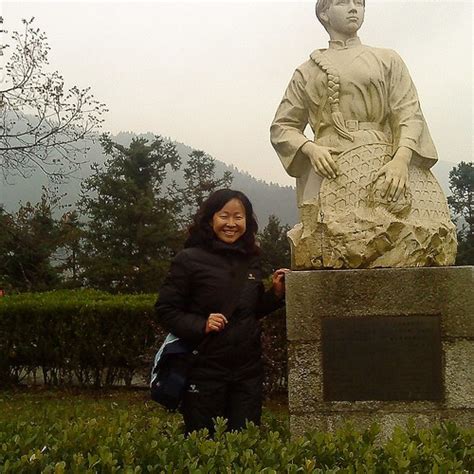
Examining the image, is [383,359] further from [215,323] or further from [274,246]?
[274,246]

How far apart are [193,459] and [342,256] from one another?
164cm

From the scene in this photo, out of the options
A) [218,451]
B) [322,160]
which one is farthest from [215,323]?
[322,160]

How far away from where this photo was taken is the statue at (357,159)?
3.45 meters

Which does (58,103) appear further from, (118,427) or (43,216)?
(43,216)

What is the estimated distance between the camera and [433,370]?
331 cm

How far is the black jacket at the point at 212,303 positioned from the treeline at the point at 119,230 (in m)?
15.5

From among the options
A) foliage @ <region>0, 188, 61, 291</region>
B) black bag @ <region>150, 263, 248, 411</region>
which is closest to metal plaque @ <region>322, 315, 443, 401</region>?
black bag @ <region>150, 263, 248, 411</region>

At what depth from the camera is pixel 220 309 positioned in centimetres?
300

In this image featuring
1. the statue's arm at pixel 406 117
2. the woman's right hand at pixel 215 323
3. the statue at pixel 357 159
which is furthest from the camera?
the statue's arm at pixel 406 117

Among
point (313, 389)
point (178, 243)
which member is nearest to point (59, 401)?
point (313, 389)

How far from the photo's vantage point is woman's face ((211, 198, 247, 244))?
123 inches

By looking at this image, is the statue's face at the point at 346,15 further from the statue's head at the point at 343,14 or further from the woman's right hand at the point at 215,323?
the woman's right hand at the point at 215,323

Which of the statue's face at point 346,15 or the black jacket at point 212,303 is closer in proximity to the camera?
the black jacket at point 212,303

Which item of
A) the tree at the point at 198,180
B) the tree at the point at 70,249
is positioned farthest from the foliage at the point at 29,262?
the tree at the point at 198,180
